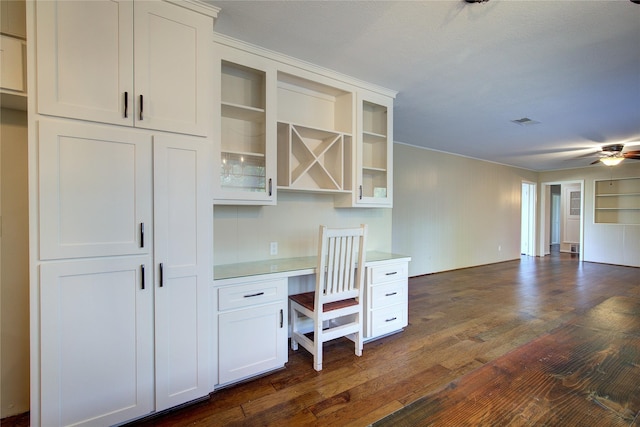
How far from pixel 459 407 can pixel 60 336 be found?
181 cm

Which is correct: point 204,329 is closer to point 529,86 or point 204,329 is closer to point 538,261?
point 529,86

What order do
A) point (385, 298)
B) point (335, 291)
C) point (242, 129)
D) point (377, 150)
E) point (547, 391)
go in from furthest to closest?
point (377, 150) < point (385, 298) < point (242, 129) < point (335, 291) < point (547, 391)

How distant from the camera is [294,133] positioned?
104 inches

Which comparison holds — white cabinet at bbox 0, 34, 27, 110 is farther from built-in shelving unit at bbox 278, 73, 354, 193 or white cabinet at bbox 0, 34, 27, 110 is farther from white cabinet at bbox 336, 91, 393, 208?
white cabinet at bbox 336, 91, 393, 208

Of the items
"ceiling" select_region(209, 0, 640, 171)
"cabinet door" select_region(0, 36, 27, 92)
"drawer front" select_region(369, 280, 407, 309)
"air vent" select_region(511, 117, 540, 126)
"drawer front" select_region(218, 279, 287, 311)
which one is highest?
"ceiling" select_region(209, 0, 640, 171)

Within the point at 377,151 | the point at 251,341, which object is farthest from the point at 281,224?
the point at 377,151

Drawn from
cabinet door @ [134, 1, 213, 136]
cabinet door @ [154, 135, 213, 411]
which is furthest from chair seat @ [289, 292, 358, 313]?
cabinet door @ [134, 1, 213, 136]

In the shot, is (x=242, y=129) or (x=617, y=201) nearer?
(x=242, y=129)

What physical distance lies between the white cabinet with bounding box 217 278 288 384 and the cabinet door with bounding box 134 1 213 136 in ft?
3.66

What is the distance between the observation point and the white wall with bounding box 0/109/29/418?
1.71 metres

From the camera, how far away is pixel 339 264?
7.82ft

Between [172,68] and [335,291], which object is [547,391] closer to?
[335,291]

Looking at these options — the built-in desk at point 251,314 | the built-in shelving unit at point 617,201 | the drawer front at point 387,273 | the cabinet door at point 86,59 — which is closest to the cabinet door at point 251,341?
the built-in desk at point 251,314

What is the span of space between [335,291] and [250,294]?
671 mm
